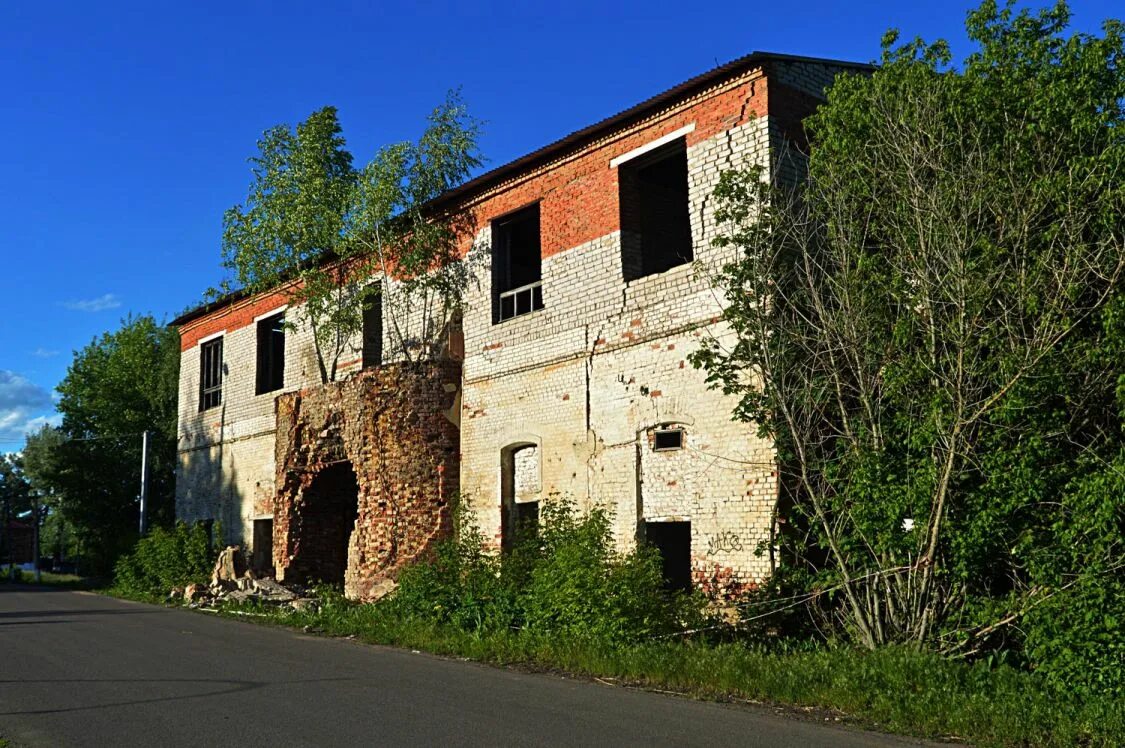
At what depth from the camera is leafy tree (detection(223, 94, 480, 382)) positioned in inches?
739

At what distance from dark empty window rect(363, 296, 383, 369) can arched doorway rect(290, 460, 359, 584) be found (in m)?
2.38

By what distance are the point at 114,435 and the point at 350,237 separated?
25.7 m

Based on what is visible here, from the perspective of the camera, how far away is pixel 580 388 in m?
15.5

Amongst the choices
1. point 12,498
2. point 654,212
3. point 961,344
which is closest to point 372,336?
point 654,212

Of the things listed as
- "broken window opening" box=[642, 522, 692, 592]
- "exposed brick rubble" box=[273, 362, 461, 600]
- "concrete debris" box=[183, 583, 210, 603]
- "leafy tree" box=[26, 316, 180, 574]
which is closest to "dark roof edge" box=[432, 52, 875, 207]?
"exposed brick rubble" box=[273, 362, 461, 600]

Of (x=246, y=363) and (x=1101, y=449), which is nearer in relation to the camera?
(x=1101, y=449)

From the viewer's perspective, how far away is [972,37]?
39.3 feet

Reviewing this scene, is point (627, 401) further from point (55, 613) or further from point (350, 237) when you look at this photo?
point (55, 613)

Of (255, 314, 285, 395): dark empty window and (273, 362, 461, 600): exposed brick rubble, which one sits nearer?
(273, 362, 461, 600): exposed brick rubble

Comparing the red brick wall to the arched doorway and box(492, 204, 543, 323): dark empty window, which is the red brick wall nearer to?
box(492, 204, 543, 323): dark empty window

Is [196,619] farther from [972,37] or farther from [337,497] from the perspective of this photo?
[972,37]

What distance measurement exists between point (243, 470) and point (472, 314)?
400 inches

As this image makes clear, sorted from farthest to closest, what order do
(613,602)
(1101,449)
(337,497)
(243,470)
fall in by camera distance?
(243,470), (337,497), (613,602), (1101,449)

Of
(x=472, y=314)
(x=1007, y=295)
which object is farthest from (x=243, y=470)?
(x=1007, y=295)
